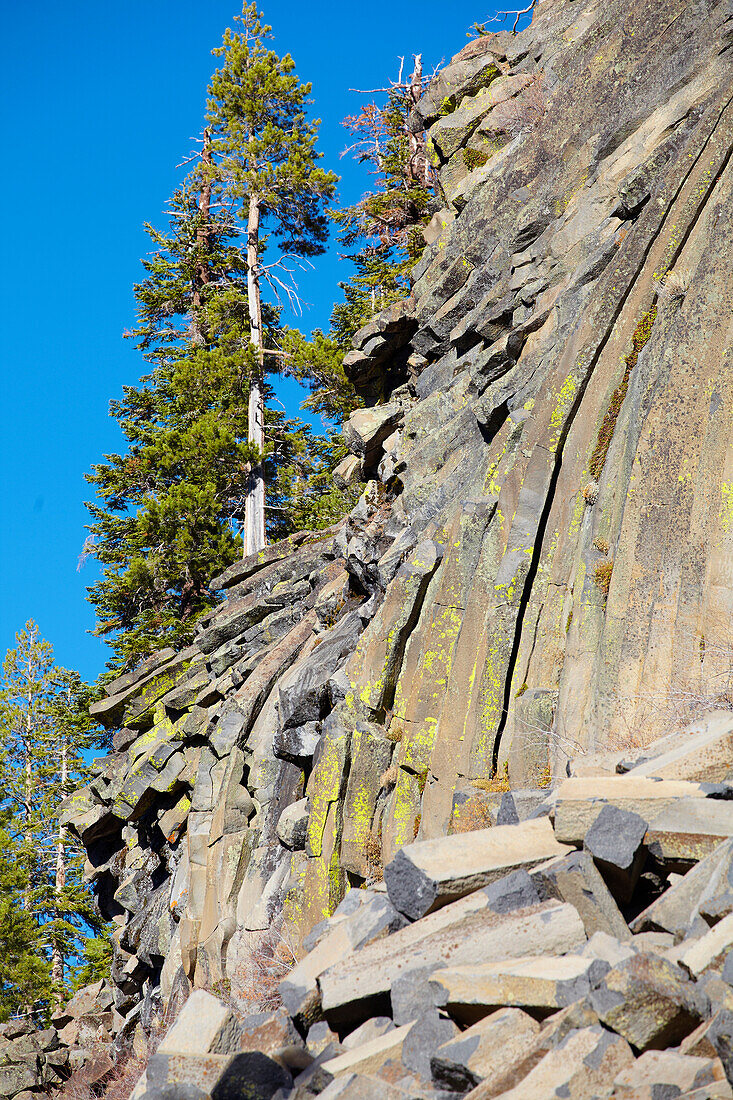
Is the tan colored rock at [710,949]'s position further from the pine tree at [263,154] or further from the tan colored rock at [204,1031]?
the pine tree at [263,154]

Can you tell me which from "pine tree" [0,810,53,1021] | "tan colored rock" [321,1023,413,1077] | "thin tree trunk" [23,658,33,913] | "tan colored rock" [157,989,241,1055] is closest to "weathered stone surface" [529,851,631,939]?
"tan colored rock" [321,1023,413,1077]

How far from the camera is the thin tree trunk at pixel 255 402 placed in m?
35.7

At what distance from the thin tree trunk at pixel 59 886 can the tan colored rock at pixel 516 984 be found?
3263 centimetres

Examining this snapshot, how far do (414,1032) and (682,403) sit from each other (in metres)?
8.91

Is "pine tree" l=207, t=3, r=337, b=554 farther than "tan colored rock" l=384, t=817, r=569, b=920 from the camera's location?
Yes

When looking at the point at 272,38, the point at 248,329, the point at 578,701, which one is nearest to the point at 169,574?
the point at 248,329

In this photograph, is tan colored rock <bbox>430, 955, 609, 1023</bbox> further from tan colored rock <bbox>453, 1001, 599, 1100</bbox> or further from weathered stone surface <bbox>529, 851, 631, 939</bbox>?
weathered stone surface <bbox>529, 851, 631, 939</bbox>

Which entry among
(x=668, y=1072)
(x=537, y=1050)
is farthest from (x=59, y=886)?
(x=668, y=1072)

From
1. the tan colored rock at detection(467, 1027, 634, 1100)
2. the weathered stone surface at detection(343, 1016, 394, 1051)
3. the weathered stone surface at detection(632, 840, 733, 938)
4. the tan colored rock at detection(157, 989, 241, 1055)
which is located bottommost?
the tan colored rock at detection(467, 1027, 634, 1100)

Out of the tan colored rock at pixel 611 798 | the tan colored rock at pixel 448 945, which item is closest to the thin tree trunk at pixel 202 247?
the tan colored rock at pixel 611 798

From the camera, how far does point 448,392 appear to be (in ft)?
65.9

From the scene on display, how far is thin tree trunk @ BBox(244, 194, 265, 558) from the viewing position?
3569 centimetres

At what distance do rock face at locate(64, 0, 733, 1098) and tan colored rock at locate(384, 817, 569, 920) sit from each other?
0.13 feet

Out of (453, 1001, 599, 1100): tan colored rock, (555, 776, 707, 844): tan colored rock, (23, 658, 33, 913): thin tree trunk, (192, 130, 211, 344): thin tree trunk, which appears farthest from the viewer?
(192, 130, 211, 344): thin tree trunk
